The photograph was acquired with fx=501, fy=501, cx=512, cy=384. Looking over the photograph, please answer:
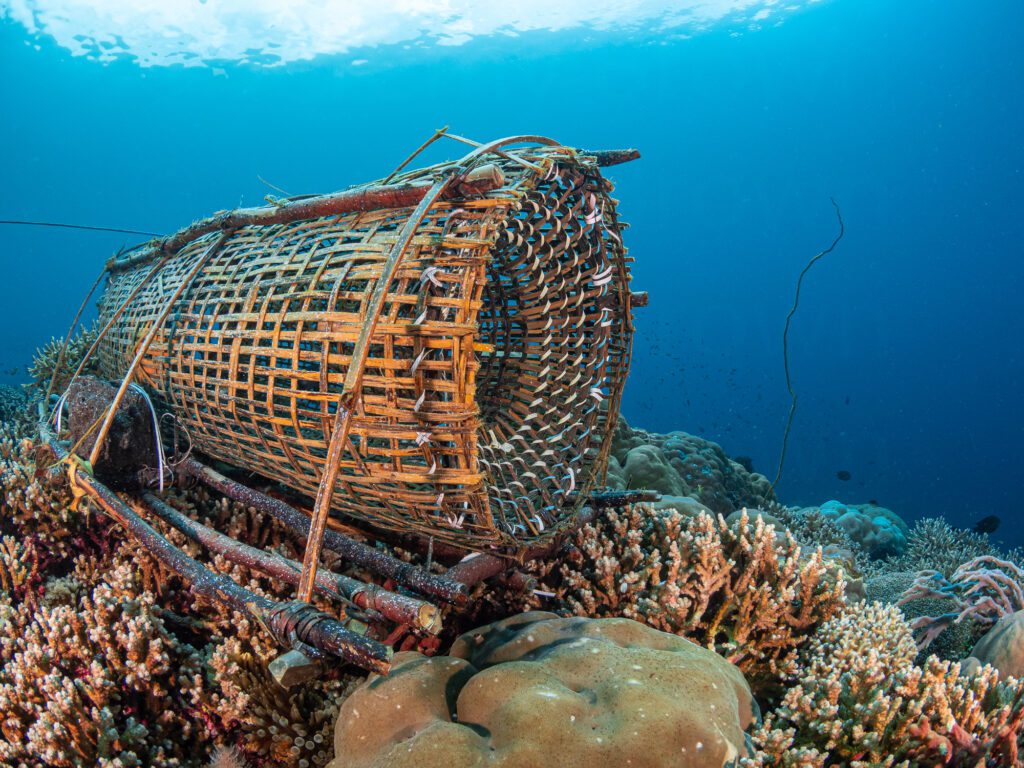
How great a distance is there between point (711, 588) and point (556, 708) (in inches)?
59.1

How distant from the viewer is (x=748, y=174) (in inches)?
3622

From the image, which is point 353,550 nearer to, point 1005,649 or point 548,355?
point 548,355

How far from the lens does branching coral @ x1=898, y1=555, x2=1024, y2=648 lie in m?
3.64

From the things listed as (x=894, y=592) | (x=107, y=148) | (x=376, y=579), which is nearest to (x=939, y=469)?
(x=894, y=592)

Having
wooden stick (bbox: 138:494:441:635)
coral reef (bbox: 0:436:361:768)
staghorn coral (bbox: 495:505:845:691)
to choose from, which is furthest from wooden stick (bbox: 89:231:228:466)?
staghorn coral (bbox: 495:505:845:691)

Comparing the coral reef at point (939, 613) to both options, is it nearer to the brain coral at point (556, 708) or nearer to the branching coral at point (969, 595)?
the branching coral at point (969, 595)

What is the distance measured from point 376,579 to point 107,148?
89.5 metres

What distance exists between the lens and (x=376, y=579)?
272 centimetres

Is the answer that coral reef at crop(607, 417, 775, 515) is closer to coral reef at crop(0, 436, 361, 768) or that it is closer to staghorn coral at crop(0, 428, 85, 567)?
coral reef at crop(0, 436, 361, 768)

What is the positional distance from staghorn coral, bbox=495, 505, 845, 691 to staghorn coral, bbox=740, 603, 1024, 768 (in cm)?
30

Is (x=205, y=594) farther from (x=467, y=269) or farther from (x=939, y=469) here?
(x=939, y=469)

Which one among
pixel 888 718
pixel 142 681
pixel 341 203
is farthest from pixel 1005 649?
pixel 142 681

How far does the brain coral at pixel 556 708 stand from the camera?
1477 millimetres

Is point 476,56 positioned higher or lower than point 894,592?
higher
